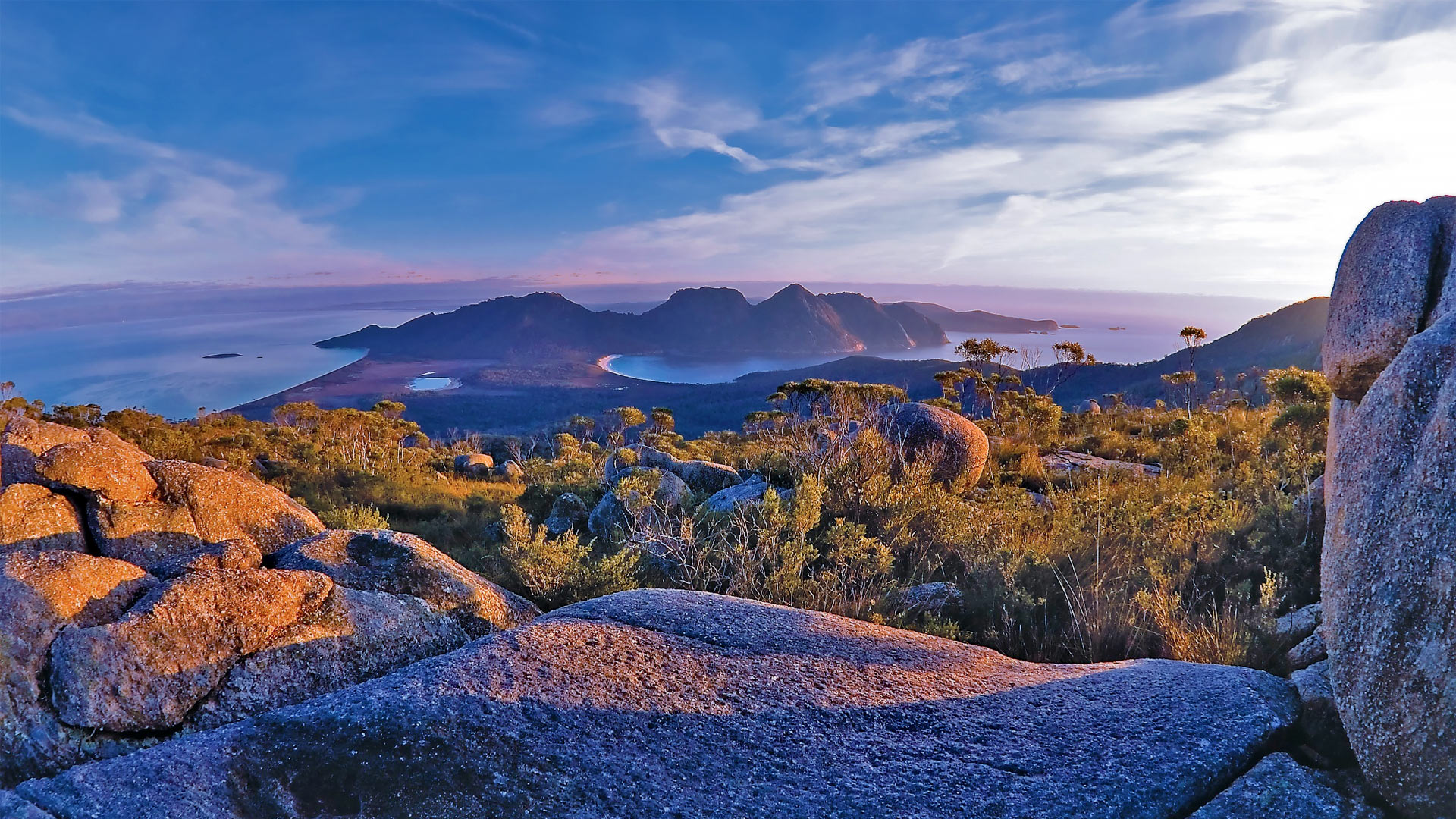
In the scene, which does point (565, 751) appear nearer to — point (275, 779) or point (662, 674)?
point (662, 674)

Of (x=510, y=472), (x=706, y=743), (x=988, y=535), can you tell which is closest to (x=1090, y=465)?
(x=988, y=535)

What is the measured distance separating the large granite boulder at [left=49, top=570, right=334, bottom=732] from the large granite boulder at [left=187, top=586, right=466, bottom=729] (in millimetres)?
85

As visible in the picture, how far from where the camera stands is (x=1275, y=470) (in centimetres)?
998

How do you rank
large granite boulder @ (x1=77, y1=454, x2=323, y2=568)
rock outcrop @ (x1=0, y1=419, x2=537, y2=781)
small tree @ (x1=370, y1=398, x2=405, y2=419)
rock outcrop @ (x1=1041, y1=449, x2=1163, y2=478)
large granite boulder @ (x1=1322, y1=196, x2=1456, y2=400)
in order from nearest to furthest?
1. rock outcrop @ (x1=0, y1=419, x2=537, y2=781)
2. large granite boulder @ (x1=1322, y1=196, x2=1456, y2=400)
3. large granite boulder @ (x1=77, y1=454, x2=323, y2=568)
4. rock outcrop @ (x1=1041, y1=449, x2=1163, y2=478)
5. small tree @ (x1=370, y1=398, x2=405, y2=419)

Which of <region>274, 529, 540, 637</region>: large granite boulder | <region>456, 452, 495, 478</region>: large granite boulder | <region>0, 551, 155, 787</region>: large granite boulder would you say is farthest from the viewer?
<region>456, 452, 495, 478</region>: large granite boulder

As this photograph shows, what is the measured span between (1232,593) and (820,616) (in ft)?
13.2

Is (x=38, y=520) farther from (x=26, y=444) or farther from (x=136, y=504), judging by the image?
(x=26, y=444)

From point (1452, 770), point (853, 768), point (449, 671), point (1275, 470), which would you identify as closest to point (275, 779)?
point (449, 671)

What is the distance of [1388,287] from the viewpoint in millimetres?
3938

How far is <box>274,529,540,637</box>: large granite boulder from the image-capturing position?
202 inches

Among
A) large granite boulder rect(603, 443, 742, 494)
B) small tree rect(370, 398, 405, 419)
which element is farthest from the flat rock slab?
small tree rect(370, 398, 405, 419)

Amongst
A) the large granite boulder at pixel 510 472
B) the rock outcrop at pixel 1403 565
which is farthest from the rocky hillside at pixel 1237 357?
the rock outcrop at pixel 1403 565

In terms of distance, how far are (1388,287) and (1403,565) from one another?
204 centimetres

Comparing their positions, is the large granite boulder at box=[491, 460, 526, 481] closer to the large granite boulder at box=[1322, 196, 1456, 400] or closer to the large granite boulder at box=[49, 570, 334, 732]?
the large granite boulder at box=[49, 570, 334, 732]
